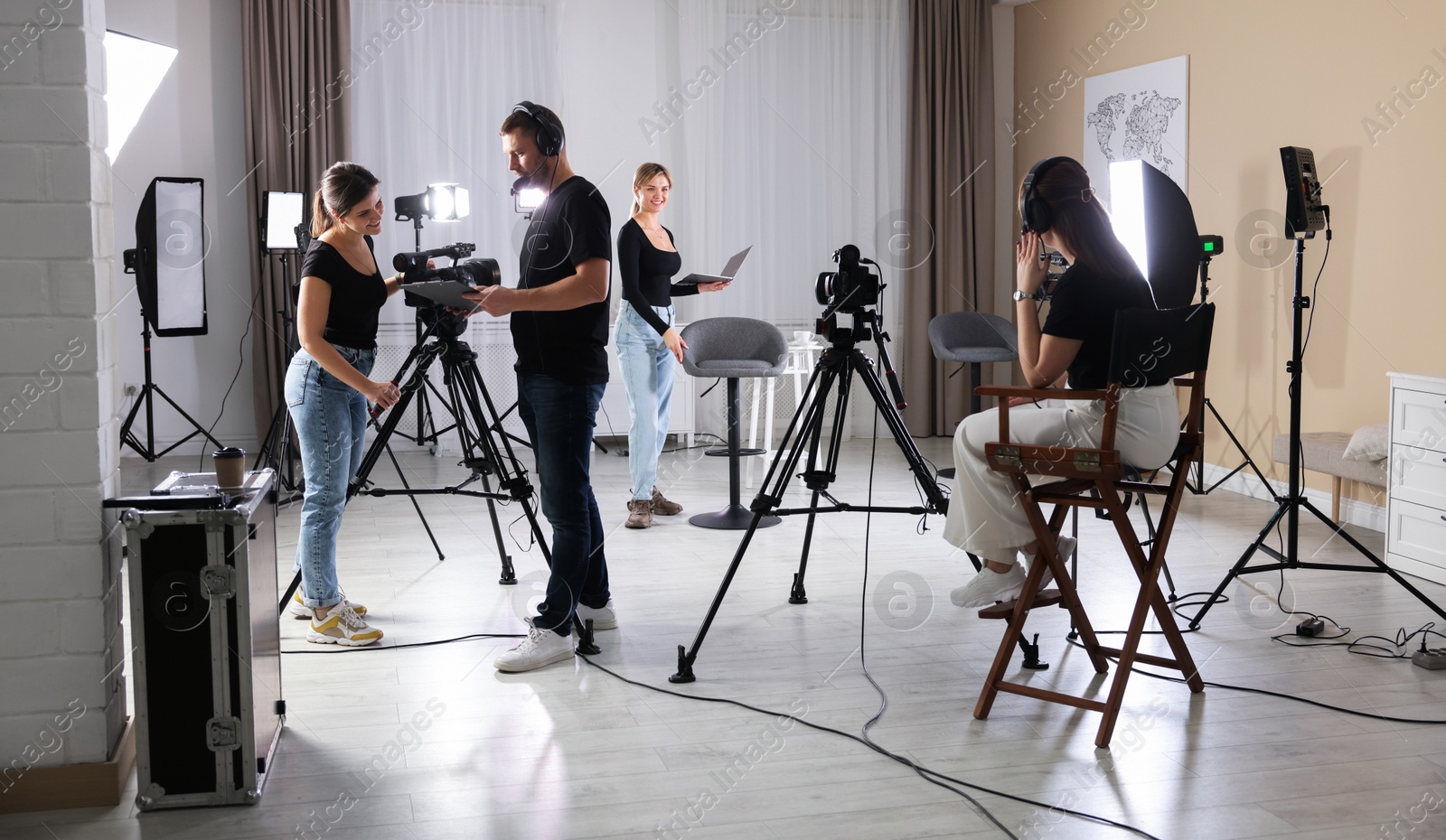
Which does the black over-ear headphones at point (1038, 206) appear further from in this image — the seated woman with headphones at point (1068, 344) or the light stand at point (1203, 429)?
the light stand at point (1203, 429)

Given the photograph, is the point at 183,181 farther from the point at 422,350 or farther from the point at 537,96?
the point at 422,350

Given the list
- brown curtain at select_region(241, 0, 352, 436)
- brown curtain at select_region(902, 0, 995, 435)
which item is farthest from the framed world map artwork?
brown curtain at select_region(241, 0, 352, 436)

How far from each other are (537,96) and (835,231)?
1.91m

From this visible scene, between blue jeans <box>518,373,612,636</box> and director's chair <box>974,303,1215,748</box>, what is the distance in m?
0.96

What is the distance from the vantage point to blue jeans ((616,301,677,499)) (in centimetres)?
453

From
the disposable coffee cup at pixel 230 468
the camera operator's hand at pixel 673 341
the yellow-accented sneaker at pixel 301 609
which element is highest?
the camera operator's hand at pixel 673 341

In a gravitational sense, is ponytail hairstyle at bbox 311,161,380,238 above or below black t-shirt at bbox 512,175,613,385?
above

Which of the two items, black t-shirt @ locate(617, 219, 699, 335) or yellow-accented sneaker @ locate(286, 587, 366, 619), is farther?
black t-shirt @ locate(617, 219, 699, 335)

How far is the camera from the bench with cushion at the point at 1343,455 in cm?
425

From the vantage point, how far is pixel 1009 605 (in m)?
2.74

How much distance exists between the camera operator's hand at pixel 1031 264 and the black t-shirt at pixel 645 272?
6.33ft

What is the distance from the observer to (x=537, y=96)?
21.8 feet

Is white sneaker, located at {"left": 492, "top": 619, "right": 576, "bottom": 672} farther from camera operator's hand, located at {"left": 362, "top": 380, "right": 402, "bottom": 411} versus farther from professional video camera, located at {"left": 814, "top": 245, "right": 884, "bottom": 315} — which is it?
professional video camera, located at {"left": 814, "top": 245, "right": 884, "bottom": 315}

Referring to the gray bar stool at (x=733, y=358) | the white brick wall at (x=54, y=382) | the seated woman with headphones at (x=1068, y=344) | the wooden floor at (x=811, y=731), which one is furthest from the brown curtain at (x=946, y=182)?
the white brick wall at (x=54, y=382)
